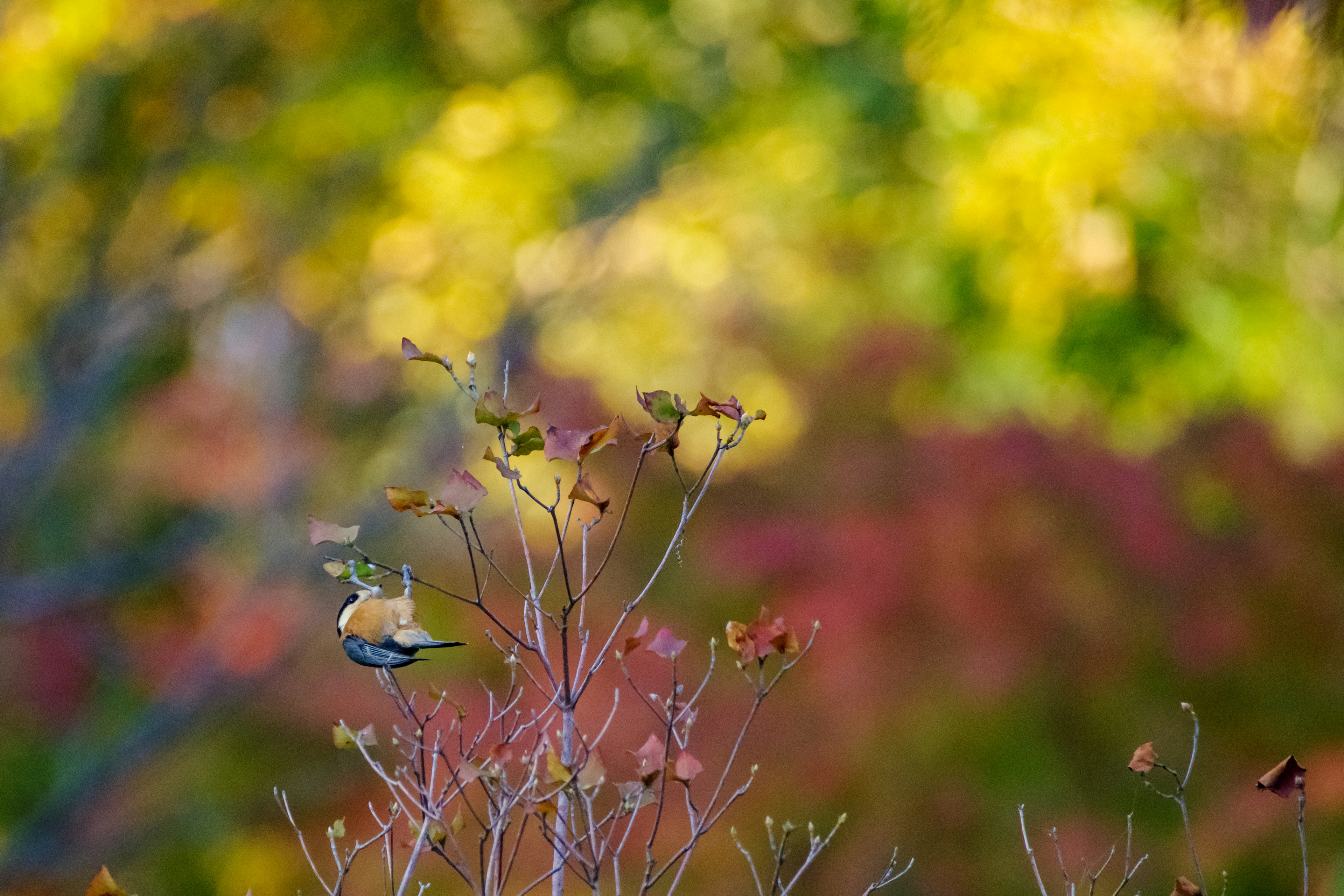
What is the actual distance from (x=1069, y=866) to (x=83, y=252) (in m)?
3.17

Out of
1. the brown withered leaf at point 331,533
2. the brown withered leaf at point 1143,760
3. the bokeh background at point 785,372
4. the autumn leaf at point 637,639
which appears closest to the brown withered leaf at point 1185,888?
the brown withered leaf at point 1143,760

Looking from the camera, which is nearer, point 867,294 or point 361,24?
point 361,24

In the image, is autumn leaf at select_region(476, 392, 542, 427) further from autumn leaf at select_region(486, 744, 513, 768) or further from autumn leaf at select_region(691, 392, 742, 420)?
autumn leaf at select_region(486, 744, 513, 768)

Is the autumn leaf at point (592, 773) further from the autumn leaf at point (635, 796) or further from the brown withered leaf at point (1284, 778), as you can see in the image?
the brown withered leaf at point (1284, 778)

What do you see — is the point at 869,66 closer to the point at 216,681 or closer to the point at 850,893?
the point at 850,893

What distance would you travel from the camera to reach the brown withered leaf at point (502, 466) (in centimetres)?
64

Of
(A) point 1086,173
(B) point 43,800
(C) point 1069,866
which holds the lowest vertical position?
(B) point 43,800

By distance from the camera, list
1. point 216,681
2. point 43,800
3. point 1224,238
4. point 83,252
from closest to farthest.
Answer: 1. point 1224,238
2. point 83,252
3. point 216,681
4. point 43,800

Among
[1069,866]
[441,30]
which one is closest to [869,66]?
[441,30]

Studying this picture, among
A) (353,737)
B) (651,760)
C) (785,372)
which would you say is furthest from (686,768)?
(785,372)

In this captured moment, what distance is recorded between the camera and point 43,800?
3.46m

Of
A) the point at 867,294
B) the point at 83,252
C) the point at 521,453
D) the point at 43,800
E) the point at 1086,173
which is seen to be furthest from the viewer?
the point at 867,294

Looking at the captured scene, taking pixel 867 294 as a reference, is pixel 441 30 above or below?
above

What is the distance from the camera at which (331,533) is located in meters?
0.64
